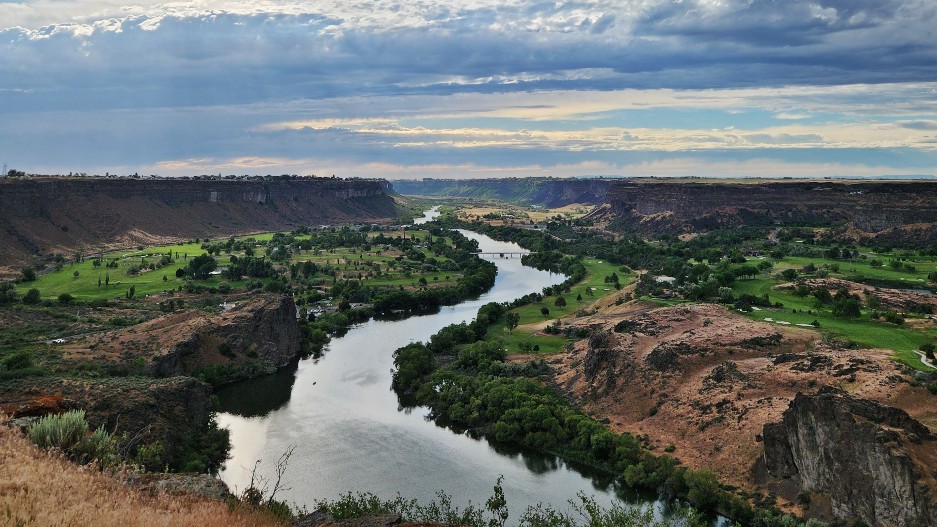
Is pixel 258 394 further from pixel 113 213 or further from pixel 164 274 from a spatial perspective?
pixel 113 213

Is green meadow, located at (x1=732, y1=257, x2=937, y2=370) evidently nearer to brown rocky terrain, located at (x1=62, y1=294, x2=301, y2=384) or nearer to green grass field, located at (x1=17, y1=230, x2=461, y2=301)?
brown rocky terrain, located at (x1=62, y1=294, x2=301, y2=384)

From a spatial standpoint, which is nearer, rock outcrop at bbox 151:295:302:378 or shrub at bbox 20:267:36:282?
rock outcrop at bbox 151:295:302:378

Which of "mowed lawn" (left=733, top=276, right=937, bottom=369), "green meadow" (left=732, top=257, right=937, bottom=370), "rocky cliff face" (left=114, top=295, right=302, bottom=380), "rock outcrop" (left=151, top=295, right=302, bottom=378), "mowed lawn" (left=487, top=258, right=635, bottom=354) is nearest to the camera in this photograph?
"mowed lawn" (left=733, top=276, right=937, bottom=369)

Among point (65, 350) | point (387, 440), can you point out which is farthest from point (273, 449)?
point (65, 350)

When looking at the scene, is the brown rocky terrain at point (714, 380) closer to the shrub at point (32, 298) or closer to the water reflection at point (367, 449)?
the water reflection at point (367, 449)

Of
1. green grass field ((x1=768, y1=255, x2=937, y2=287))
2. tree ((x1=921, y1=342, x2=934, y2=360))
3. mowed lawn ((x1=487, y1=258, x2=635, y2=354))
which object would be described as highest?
green grass field ((x1=768, y1=255, x2=937, y2=287))

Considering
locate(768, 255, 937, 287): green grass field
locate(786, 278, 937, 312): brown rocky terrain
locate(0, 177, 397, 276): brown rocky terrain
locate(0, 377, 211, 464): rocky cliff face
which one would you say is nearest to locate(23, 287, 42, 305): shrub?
locate(0, 177, 397, 276): brown rocky terrain

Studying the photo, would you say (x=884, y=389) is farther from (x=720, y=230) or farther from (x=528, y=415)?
(x=720, y=230)

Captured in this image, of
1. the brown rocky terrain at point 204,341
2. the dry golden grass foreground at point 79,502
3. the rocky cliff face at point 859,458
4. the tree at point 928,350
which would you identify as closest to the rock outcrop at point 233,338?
the brown rocky terrain at point 204,341

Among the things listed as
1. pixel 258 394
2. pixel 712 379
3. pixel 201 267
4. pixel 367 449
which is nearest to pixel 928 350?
pixel 712 379
